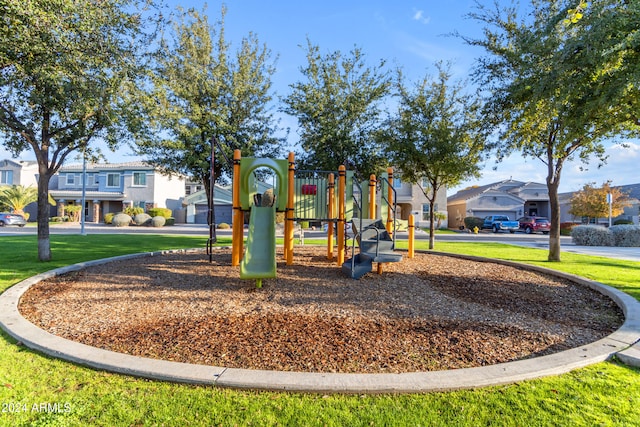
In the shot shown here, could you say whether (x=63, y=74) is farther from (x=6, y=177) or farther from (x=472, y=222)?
(x=6, y=177)

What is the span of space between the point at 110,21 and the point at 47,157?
411 cm

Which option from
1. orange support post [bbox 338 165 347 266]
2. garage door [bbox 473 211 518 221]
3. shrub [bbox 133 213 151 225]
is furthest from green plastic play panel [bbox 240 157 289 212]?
garage door [bbox 473 211 518 221]

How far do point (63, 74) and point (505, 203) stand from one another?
4169 cm

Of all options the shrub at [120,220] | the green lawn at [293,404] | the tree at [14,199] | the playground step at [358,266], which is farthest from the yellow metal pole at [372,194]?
the tree at [14,199]

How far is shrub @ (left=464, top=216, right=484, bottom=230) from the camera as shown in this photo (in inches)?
1432

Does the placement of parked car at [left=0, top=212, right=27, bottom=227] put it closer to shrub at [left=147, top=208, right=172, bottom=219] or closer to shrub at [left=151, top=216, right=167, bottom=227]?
shrub at [left=147, top=208, right=172, bottom=219]

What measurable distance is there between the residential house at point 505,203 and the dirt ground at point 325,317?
34.1 m

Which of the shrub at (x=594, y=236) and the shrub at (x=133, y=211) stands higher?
the shrub at (x=133, y=211)

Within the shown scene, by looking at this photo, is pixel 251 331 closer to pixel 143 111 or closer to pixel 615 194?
pixel 143 111

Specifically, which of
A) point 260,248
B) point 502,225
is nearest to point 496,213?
point 502,225

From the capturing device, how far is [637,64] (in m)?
5.39

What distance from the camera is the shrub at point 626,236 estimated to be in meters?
19.6

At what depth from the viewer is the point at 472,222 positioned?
36719mm

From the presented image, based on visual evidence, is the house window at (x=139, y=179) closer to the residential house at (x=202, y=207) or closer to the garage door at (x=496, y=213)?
the residential house at (x=202, y=207)
